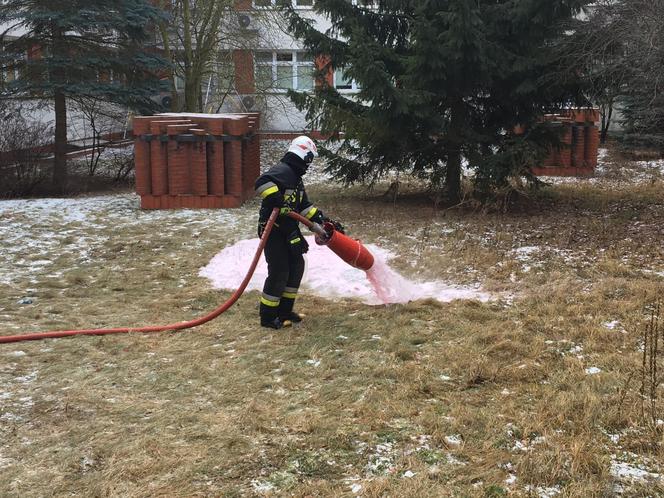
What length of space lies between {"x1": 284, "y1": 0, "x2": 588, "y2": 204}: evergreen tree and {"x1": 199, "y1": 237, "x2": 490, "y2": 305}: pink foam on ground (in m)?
2.59

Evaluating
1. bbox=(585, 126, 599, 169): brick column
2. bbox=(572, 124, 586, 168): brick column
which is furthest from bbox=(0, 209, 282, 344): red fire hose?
bbox=(585, 126, 599, 169): brick column

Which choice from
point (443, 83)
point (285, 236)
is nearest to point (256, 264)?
point (285, 236)

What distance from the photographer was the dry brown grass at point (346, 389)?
329cm

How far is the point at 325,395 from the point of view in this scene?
14.1ft

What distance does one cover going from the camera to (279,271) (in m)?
5.84

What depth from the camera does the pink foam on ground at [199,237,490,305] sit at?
21.8 ft

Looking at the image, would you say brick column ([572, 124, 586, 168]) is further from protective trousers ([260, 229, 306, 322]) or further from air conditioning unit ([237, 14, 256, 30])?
protective trousers ([260, 229, 306, 322])

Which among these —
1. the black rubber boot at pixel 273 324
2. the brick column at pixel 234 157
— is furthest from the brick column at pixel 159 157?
the black rubber boot at pixel 273 324

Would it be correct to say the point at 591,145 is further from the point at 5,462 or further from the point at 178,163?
the point at 5,462

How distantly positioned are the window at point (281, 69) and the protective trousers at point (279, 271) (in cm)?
1572

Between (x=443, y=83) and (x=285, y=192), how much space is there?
542 cm

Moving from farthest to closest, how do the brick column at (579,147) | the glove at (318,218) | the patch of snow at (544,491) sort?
the brick column at (579,147), the glove at (318,218), the patch of snow at (544,491)

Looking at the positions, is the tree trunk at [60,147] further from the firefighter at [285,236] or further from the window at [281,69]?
the firefighter at [285,236]

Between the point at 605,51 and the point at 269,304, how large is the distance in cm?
632
